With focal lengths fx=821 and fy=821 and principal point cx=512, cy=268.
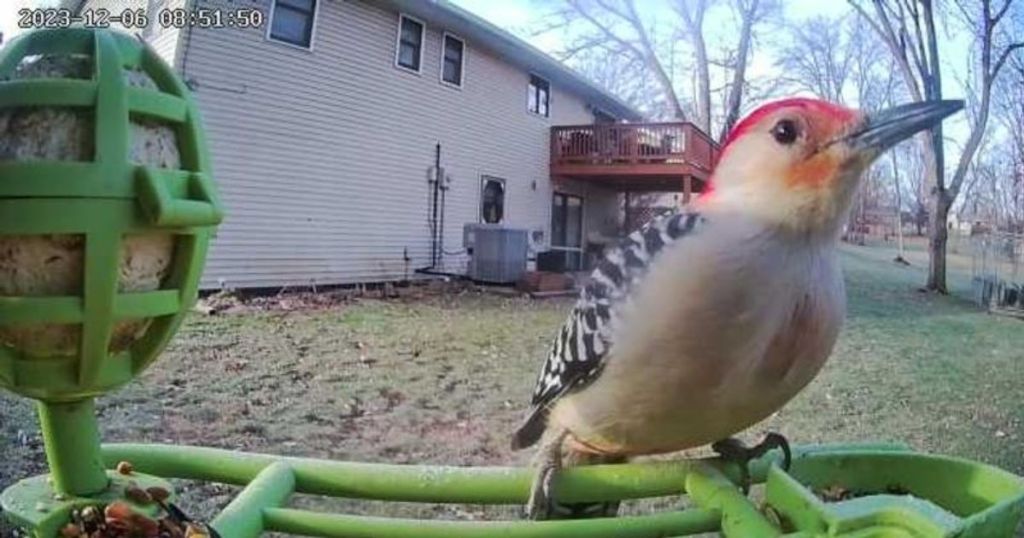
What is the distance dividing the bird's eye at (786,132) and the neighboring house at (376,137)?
8.15 metres

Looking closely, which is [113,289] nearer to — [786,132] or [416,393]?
[786,132]

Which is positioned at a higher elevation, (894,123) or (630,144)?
(630,144)

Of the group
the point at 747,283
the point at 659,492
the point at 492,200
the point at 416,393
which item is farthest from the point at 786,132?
the point at 492,200

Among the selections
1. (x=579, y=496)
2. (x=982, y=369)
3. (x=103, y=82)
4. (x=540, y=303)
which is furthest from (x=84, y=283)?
(x=540, y=303)

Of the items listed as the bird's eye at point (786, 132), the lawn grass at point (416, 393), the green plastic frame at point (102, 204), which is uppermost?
the bird's eye at point (786, 132)

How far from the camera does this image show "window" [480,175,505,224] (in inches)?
629

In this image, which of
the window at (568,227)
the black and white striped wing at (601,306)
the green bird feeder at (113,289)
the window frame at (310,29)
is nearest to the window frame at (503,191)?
the window at (568,227)

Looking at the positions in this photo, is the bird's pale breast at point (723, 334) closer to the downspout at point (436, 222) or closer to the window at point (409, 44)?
the window at point (409, 44)

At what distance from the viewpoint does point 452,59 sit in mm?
14812

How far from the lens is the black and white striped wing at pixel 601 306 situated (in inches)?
54.4

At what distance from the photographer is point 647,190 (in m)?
21.6

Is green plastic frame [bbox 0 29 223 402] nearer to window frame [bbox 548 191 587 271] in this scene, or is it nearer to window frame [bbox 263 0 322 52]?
window frame [bbox 263 0 322 52]

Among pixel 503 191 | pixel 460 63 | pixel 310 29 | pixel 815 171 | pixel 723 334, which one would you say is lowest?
pixel 723 334

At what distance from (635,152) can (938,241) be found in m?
7.08
